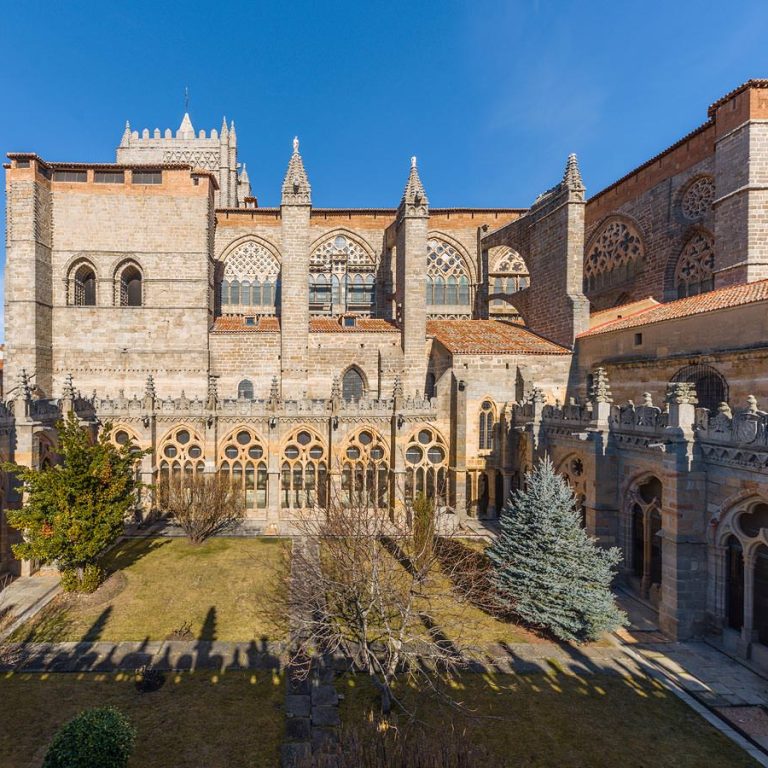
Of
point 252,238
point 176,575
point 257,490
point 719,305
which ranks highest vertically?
point 252,238

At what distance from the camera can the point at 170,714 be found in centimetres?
877

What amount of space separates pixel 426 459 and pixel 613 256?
1723 centimetres

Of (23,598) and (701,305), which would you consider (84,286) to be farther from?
(701,305)

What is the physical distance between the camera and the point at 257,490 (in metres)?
21.4

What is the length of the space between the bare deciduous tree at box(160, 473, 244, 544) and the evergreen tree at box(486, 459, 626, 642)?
37.0 ft

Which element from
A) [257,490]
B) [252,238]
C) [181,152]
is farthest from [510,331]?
[181,152]

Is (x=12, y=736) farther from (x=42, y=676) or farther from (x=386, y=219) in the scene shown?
(x=386, y=219)

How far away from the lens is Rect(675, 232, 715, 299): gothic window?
2188 cm

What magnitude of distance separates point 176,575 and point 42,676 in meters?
5.30

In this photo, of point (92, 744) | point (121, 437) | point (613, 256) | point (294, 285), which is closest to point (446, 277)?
point (613, 256)

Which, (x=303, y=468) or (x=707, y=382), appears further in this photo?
(x=303, y=468)

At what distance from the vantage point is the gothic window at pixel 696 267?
2188 centimetres

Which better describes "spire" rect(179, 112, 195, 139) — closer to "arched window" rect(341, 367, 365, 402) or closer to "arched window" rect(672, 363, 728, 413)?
"arched window" rect(341, 367, 365, 402)

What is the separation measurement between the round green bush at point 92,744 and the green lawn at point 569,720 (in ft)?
12.8
